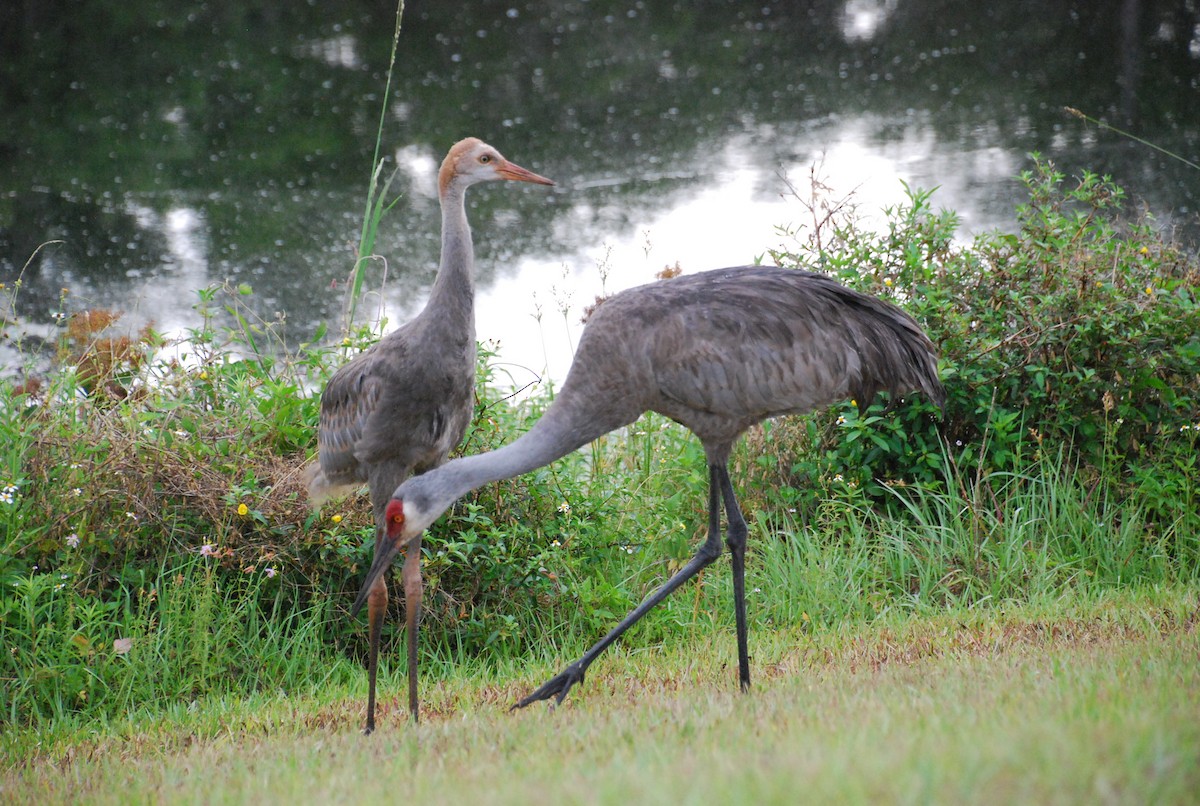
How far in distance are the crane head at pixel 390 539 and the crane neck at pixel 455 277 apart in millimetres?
690

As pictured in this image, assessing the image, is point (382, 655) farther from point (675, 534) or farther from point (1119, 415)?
point (1119, 415)

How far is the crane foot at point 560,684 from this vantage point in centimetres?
431

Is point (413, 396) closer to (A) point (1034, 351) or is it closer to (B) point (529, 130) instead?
(A) point (1034, 351)

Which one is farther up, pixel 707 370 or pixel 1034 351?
pixel 1034 351

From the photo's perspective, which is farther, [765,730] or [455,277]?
[455,277]

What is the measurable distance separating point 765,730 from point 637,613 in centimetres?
133

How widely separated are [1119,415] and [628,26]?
13410mm

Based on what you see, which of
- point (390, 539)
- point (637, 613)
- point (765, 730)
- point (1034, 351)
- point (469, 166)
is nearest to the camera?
point (765, 730)

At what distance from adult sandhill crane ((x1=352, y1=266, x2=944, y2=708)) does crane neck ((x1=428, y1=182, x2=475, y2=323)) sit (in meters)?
0.44

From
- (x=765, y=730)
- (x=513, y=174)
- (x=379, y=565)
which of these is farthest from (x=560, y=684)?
(x=513, y=174)

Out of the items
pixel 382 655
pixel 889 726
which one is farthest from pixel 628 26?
pixel 889 726

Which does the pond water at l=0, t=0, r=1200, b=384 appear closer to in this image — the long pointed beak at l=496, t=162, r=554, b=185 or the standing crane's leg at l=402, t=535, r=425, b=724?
the long pointed beak at l=496, t=162, r=554, b=185

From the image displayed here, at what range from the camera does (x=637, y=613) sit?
4.49 meters

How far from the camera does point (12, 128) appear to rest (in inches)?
540
